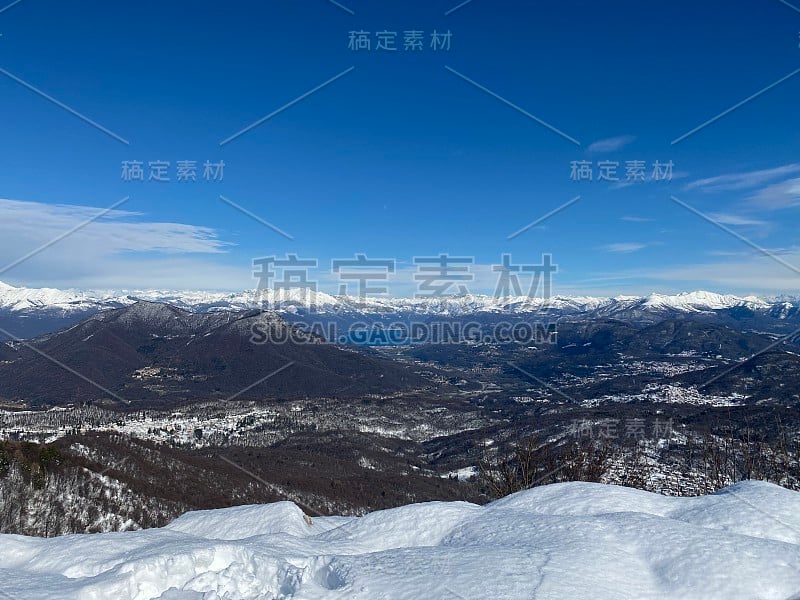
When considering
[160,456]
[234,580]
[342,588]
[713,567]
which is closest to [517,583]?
[342,588]

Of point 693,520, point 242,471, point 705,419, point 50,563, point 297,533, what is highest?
point 693,520

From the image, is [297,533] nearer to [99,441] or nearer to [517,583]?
[517,583]

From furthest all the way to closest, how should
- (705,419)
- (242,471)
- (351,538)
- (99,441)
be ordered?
(705,419) → (242,471) → (99,441) → (351,538)

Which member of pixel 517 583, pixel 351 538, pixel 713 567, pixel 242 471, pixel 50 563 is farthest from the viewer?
pixel 242 471

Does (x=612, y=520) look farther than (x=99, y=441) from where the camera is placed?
No

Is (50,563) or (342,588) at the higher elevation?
(342,588)

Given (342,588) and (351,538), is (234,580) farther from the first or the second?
(351,538)
